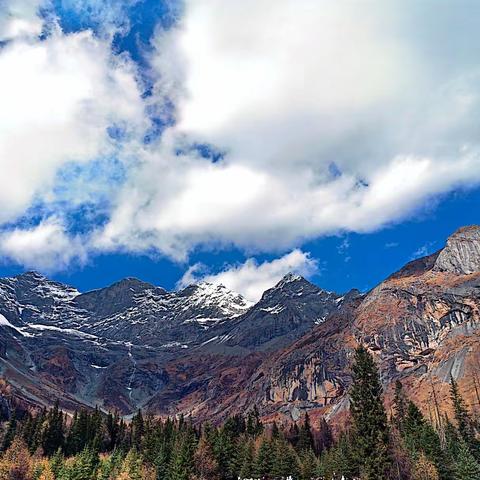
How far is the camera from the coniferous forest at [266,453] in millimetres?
64312

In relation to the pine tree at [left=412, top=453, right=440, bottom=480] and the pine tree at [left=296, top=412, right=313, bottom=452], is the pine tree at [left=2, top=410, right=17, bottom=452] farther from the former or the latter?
the pine tree at [left=412, top=453, right=440, bottom=480]

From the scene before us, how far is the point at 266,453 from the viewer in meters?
113

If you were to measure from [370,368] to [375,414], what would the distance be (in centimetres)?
590

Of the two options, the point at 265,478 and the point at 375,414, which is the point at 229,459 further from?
the point at 375,414

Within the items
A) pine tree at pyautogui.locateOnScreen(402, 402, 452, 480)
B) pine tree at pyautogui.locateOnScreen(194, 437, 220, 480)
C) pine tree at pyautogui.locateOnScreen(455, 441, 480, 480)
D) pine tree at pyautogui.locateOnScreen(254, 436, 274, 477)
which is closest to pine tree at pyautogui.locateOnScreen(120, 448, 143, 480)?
pine tree at pyautogui.locateOnScreen(194, 437, 220, 480)

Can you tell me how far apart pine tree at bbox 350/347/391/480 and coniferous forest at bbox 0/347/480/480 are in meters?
0.12

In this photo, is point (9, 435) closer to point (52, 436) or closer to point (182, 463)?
point (52, 436)

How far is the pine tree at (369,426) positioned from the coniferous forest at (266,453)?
0.38 ft

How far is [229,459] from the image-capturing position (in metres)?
119

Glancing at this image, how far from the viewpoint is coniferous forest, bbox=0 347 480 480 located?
64.3m

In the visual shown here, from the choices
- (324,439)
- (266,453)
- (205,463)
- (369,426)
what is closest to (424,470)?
(369,426)

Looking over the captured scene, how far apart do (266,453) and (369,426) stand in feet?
186

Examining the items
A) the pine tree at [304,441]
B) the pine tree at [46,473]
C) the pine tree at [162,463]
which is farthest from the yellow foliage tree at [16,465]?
the pine tree at [304,441]

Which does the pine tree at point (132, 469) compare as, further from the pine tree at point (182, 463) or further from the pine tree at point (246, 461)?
the pine tree at point (246, 461)
